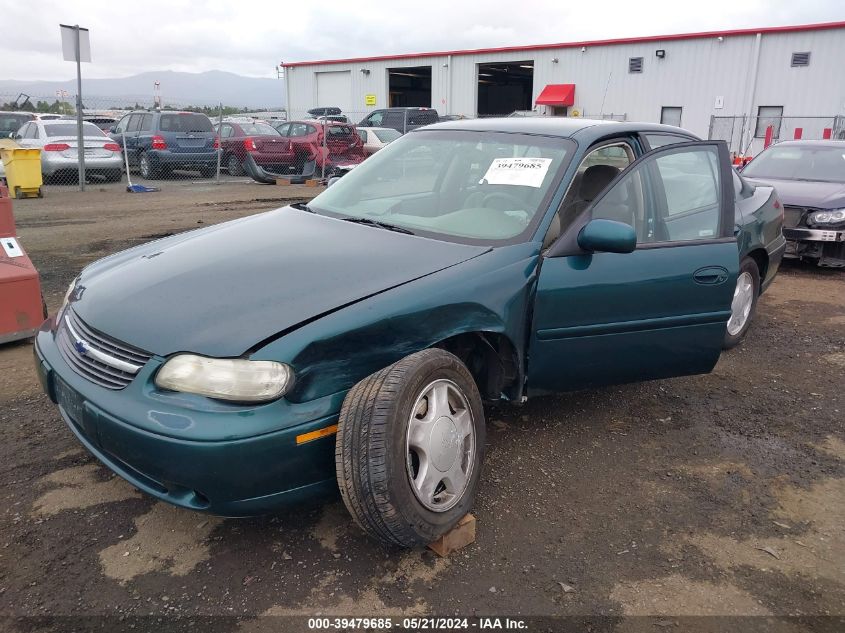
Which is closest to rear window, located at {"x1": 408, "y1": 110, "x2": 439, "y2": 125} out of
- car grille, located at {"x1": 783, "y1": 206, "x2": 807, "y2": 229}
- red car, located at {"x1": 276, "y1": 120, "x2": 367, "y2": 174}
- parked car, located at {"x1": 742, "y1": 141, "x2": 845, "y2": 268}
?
red car, located at {"x1": 276, "y1": 120, "x2": 367, "y2": 174}

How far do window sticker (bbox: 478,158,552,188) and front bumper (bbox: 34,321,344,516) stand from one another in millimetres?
1586

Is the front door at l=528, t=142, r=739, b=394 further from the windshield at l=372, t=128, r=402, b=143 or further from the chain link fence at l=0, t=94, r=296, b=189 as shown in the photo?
the windshield at l=372, t=128, r=402, b=143

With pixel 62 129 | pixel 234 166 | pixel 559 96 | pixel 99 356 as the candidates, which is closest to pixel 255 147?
pixel 234 166

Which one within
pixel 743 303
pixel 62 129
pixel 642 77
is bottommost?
pixel 743 303

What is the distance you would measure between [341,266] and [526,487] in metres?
1.35

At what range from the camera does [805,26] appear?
2347cm

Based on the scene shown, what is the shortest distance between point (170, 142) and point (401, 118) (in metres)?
8.44

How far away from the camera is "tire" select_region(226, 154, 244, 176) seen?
17298 millimetres

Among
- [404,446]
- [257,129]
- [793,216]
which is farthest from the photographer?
[257,129]

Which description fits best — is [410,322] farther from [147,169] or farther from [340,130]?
[147,169]

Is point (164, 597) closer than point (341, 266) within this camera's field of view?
Yes

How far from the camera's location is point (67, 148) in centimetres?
1448

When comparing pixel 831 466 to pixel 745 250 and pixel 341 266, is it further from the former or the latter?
pixel 341 266

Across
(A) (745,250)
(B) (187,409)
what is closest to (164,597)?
(B) (187,409)
